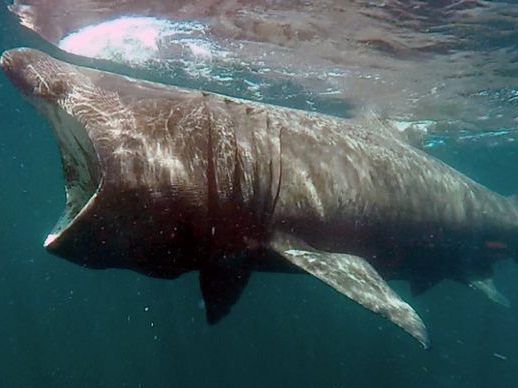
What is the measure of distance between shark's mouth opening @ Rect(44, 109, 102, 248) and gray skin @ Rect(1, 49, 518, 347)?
1 cm

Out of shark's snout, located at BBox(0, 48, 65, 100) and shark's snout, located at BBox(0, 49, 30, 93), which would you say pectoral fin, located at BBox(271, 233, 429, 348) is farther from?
shark's snout, located at BBox(0, 49, 30, 93)

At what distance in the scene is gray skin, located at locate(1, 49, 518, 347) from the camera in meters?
3.68

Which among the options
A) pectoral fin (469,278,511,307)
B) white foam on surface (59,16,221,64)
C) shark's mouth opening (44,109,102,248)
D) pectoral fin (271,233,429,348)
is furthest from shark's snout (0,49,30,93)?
white foam on surface (59,16,221,64)

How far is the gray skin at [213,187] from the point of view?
3684 millimetres

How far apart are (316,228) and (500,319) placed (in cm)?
10210

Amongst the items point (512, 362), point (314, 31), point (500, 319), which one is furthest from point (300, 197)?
point (500, 319)

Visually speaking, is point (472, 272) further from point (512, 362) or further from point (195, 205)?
point (512, 362)

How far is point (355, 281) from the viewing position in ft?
14.0

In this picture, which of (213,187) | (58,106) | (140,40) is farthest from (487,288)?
(140,40)

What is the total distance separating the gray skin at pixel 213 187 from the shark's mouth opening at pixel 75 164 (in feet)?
0.04

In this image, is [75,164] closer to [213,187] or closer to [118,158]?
[118,158]

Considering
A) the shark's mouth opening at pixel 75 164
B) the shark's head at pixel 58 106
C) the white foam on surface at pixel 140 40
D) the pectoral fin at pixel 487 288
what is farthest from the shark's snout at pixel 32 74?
the white foam on surface at pixel 140 40

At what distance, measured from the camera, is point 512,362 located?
75625 millimetres

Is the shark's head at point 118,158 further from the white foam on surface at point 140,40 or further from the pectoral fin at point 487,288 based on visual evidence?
the white foam on surface at point 140,40
